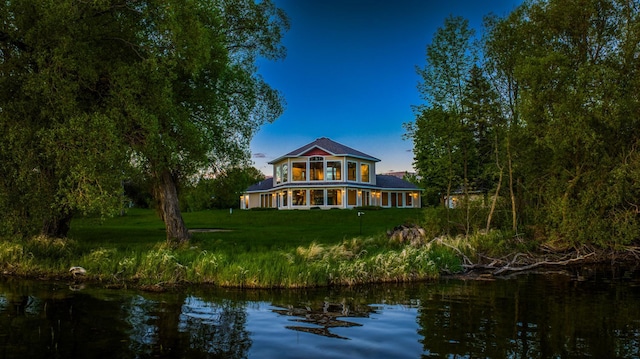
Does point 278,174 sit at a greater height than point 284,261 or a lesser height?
greater

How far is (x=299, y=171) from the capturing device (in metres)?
60.1

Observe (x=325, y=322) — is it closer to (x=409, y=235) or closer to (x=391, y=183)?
(x=409, y=235)

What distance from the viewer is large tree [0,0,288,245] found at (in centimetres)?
1423

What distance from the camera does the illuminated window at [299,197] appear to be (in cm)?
5881

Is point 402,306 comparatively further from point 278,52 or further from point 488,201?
point 278,52

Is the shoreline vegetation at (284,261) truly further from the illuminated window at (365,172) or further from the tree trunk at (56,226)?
the illuminated window at (365,172)

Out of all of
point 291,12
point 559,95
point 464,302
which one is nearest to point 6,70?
point 291,12

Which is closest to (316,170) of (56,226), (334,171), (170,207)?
(334,171)

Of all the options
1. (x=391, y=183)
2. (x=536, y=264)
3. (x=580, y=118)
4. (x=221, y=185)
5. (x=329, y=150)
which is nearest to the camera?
(x=536, y=264)

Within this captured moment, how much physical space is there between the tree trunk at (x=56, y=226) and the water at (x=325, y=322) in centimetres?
430

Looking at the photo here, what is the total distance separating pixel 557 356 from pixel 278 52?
19.5 m

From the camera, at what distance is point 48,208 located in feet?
49.9

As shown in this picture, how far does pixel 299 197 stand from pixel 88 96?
43.5 meters

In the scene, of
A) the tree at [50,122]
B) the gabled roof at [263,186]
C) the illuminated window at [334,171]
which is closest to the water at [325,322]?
the tree at [50,122]
